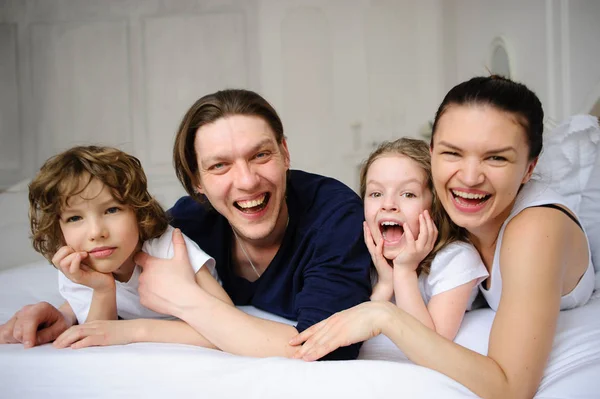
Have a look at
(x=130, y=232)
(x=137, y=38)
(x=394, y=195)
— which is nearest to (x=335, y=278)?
(x=394, y=195)

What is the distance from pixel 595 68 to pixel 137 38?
Result: 11.5ft

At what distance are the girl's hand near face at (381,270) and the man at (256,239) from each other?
3 cm

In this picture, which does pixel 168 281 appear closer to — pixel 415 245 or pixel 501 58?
pixel 415 245

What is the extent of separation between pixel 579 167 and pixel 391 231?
75 cm

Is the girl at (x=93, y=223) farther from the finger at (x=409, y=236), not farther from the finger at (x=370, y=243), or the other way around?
the finger at (x=409, y=236)

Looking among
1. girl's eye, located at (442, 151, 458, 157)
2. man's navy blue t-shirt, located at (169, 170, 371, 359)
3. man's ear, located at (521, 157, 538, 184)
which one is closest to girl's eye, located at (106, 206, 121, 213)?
man's navy blue t-shirt, located at (169, 170, 371, 359)

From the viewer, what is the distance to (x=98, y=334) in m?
1.44

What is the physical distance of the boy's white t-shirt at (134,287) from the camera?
1.63m

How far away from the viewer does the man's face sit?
1618 millimetres

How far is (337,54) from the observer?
4.66m

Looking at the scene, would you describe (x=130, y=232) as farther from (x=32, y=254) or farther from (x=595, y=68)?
(x=32, y=254)

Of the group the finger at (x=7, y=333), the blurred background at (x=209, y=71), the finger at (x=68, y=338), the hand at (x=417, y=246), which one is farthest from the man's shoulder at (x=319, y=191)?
the blurred background at (x=209, y=71)

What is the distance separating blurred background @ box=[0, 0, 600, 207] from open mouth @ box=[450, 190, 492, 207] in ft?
10.3

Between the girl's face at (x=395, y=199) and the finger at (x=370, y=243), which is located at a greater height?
the girl's face at (x=395, y=199)
